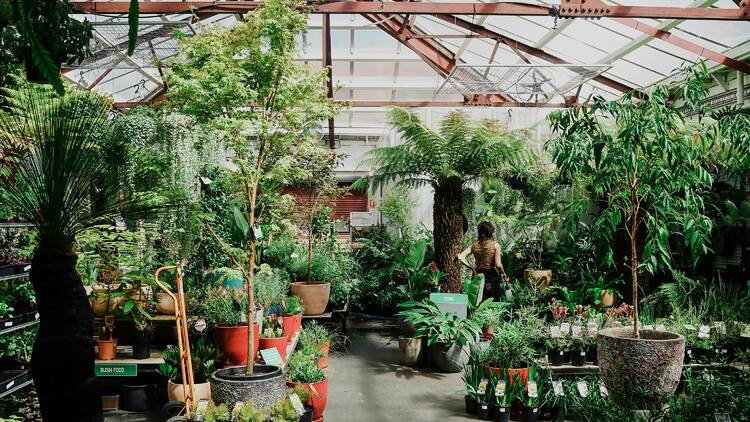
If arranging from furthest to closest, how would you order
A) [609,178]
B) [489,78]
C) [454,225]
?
[489,78] < [454,225] < [609,178]

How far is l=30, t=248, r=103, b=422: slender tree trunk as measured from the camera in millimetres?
1476

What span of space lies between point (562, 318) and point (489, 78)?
149 inches

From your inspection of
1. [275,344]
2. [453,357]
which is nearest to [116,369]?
[275,344]

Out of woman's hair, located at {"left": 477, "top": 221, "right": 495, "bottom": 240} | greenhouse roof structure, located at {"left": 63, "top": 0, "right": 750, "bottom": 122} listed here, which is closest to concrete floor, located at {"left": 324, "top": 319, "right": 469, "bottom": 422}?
woman's hair, located at {"left": 477, "top": 221, "right": 495, "bottom": 240}

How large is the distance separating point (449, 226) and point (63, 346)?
5336mm

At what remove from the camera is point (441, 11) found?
6961 mm

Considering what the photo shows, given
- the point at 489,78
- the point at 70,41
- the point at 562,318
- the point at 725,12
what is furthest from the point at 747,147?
the point at 489,78

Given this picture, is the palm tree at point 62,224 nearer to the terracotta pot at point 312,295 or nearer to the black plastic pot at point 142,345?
the black plastic pot at point 142,345

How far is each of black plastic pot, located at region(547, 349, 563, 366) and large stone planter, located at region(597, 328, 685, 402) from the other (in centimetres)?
109

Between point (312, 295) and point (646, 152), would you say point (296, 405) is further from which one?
point (312, 295)

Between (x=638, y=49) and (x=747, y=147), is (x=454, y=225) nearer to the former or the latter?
(x=747, y=147)

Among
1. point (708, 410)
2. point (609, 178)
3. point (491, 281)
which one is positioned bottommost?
point (708, 410)

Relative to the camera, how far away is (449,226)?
6.57 m

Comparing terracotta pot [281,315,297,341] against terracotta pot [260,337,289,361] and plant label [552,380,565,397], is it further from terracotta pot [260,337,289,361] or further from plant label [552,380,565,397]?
plant label [552,380,565,397]
